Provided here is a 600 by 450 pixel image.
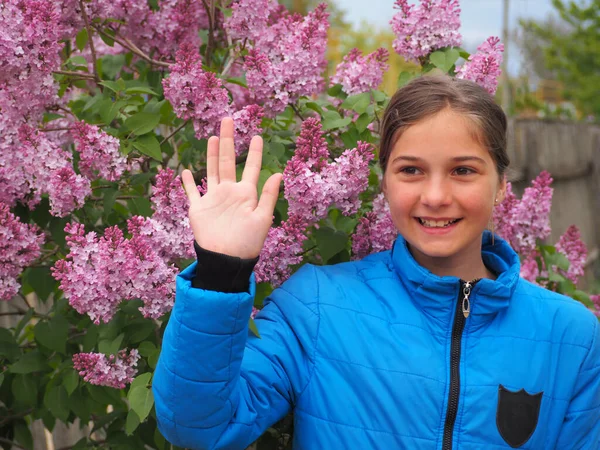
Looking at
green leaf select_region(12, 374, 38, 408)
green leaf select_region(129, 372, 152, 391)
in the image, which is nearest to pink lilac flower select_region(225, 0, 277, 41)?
green leaf select_region(129, 372, 152, 391)

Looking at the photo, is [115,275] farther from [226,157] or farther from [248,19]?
[248,19]

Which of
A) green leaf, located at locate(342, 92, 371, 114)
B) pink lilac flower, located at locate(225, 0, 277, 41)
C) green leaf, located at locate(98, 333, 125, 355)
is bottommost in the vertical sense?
green leaf, located at locate(98, 333, 125, 355)

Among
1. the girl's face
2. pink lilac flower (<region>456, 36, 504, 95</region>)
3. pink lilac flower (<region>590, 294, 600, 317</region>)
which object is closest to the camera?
the girl's face

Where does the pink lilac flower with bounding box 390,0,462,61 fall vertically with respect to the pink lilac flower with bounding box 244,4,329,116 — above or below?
above

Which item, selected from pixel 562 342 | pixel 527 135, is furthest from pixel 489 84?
pixel 527 135

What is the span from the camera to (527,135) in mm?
8531

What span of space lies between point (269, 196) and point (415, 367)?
53 cm

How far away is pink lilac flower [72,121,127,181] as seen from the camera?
6.59ft

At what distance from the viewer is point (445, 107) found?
189cm

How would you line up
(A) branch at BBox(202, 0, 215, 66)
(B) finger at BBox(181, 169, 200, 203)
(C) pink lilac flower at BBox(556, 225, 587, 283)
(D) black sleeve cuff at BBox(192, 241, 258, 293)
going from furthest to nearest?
(C) pink lilac flower at BBox(556, 225, 587, 283)
(A) branch at BBox(202, 0, 215, 66)
(B) finger at BBox(181, 169, 200, 203)
(D) black sleeve cuff at BBox(192, 241, 258, 293)

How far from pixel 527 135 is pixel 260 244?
7500 millimetres

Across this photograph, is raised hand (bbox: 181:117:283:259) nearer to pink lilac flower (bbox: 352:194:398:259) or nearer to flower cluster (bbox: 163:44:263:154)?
flower cluster (bbox: 163:44:263:154)

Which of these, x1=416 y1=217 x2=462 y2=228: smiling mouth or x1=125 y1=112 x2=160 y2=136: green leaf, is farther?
x1=125 y1=112 x2=160 y2=136: green leaf

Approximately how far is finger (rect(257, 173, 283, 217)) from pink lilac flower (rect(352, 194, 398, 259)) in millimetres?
607
